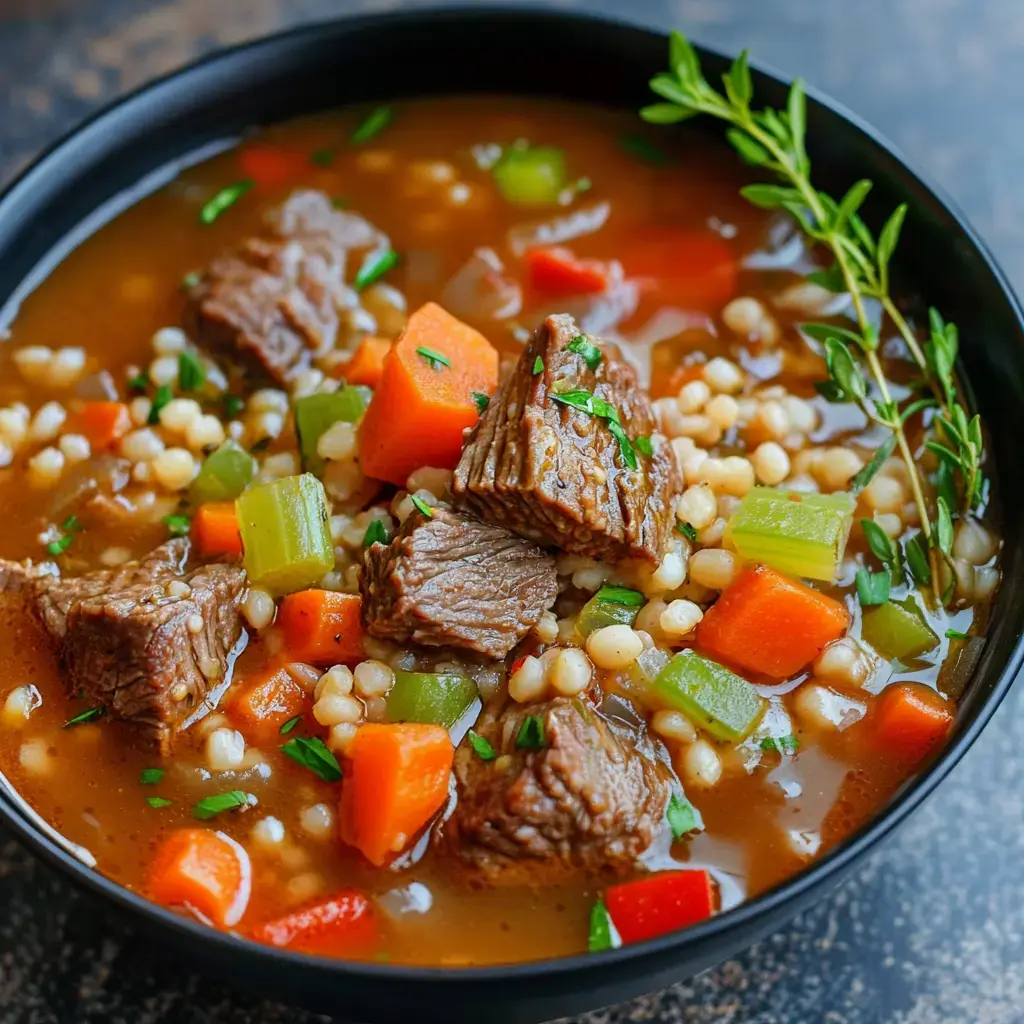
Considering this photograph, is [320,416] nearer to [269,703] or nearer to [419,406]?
[419,406]

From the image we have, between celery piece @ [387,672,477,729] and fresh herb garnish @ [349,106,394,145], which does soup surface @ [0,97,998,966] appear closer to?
celery piece @ [387,672,477,729]

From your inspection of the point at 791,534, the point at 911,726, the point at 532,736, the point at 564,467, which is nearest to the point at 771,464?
the point at 791,534

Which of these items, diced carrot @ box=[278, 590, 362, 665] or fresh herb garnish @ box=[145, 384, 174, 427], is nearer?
diced carrot @ box=[278, 590, 362, 665]

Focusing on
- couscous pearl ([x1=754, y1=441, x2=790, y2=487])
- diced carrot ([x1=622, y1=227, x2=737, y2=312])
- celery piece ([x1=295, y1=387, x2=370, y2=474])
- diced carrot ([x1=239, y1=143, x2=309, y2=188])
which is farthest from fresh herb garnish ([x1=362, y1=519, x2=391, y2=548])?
diced carrot ([x1=239, y1=143, x2=309, y2=188])

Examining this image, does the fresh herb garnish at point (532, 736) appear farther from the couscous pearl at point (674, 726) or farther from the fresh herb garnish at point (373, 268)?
the fresh herb garnish at point (373, 268)

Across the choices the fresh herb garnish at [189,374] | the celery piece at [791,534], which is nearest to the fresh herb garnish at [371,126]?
the fresh herb garnish at [189,374]

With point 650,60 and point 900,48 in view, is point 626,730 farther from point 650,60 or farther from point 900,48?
point 900,48

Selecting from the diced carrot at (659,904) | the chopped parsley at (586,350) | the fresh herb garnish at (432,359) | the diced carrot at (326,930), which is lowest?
the diced carrot at (326,930)
